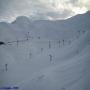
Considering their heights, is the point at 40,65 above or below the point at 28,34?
below

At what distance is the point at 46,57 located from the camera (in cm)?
9025

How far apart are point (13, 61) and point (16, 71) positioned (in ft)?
36.0

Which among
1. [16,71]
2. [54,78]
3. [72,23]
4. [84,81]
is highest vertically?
[72,23]

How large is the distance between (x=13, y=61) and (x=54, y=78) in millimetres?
41667

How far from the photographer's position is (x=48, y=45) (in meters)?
115

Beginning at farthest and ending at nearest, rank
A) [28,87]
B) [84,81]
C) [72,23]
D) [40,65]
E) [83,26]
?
[72,23] → [83,26] → [40,65] → [28,87] → [84,81]

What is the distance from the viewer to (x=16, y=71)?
246ft

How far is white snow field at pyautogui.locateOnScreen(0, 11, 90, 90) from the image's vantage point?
1692 inches

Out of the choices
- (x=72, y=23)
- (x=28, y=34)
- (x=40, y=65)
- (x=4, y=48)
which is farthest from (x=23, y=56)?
(x=72, y=23)

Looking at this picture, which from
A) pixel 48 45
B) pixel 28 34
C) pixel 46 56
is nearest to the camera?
pixel 46 56

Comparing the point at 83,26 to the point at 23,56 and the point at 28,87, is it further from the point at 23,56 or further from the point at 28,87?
the point at 28,87

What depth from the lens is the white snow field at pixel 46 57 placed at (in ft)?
141

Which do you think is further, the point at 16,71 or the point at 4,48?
the point at 4,48

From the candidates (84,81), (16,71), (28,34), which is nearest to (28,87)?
(84,81)
